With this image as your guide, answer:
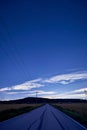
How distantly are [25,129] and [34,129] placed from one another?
1.66 ft

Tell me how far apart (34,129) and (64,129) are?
1.76 m

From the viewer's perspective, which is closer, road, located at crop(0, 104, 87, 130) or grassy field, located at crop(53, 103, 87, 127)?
road, located at crop(0, 104, 87, 130)

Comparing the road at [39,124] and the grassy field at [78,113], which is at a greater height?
the grassy field at [78,113]

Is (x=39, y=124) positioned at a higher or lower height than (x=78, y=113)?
lower

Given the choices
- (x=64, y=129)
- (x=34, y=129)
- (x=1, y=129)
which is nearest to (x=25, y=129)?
(x=34, y=129)

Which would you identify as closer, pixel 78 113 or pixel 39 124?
pixel 39 124

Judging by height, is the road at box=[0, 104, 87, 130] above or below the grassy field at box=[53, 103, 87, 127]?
below

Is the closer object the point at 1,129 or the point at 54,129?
the point at 1,129

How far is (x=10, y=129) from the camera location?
11.1 m

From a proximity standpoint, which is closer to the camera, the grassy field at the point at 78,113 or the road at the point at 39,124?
the road at the point at 39,124

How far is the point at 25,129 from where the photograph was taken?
11.3 metres

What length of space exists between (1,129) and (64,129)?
139 inches

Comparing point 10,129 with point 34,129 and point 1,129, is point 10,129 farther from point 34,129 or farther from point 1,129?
point 34,129

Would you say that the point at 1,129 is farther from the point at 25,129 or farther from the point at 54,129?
the point at 54,129
